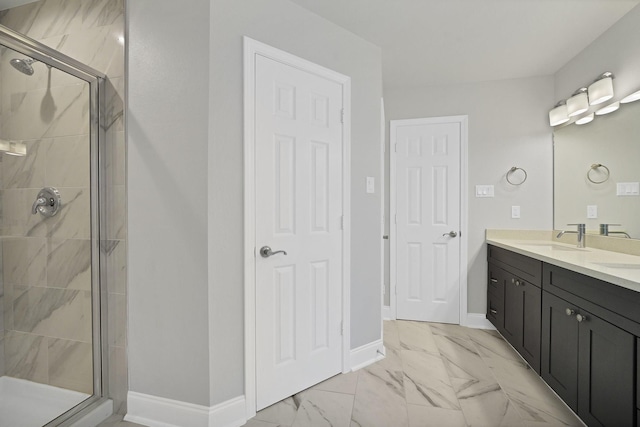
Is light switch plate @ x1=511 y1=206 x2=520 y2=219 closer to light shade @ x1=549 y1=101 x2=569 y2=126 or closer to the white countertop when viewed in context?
the white countertop

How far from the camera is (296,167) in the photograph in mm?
1938

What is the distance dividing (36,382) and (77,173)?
1.27 m

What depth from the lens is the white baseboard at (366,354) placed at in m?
2.25

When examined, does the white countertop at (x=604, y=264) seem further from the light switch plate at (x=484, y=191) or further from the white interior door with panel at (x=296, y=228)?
the white interior door with panel at (x=296, y=228)

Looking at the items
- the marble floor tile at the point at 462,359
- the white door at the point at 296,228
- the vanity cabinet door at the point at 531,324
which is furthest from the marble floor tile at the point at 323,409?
the vanity cabinet door at the point at 531,324

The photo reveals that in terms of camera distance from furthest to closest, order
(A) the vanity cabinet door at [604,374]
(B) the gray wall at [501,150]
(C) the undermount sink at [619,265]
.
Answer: (B) the gray wall at [501,150] < (C) the undermount sink at [619,265] < (A) the vanity cabinet door at [604,374]

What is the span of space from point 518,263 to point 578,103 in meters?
1.40

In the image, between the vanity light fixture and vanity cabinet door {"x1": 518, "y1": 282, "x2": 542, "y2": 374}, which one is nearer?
vanity cabinet door {"x1": 518, "y1": 282, "x2": 542, "y2": 374}

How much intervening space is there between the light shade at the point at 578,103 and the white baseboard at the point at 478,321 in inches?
78.8

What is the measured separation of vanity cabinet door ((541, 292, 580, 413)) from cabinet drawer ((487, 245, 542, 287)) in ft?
0.53

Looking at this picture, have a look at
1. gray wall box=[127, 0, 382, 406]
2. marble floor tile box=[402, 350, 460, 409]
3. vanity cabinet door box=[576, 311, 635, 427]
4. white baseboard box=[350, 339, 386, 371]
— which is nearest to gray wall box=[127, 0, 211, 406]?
gray wall box=[127, 0, 382, 406]

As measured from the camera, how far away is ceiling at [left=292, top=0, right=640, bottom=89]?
1.97 metres

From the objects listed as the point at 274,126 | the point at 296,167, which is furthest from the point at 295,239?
the point at 274,126

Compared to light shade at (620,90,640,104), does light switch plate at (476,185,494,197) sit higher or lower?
lower
